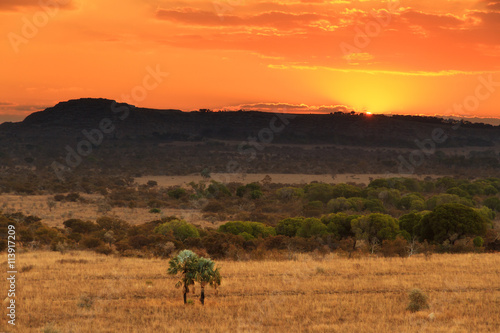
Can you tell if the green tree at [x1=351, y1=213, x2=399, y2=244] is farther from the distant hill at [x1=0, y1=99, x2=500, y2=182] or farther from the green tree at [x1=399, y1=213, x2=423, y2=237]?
the distant hill at [x1=0, y1=99, x2=500, y2=182]

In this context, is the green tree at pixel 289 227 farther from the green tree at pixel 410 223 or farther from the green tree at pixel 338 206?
the green tree at pixel 338 206

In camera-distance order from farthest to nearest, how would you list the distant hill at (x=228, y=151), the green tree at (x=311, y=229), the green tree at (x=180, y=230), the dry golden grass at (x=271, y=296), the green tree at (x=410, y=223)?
the distant hill at (x=228, y=151) < the green tree at (x=410, y=223) < the green tree at (x=311, y=229) < the green tree at (x=180, y=230) < the dry golden grass at (x=271, y=296)

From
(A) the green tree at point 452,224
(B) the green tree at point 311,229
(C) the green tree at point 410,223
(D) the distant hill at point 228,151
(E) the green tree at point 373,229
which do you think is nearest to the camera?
(A) the green tree at point 452,224

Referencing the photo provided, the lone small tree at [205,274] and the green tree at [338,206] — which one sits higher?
the green tree at [338,206]

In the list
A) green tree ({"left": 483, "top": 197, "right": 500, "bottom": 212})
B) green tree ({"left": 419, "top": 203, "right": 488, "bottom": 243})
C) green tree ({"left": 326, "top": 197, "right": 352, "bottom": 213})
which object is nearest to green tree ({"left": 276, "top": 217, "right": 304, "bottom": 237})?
green tree ({"left": 419, "top": 203, "right": 488, "bottom": 243})

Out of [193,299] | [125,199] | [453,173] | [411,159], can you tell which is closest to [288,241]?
[193,299]

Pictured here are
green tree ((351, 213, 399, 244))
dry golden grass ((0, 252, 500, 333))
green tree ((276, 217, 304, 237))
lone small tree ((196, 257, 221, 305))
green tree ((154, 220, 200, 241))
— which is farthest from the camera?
green tree ((276, 217, 304, 237))

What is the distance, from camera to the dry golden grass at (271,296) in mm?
16688

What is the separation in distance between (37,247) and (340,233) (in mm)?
17923

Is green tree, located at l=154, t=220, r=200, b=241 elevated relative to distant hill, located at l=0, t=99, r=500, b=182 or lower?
lower

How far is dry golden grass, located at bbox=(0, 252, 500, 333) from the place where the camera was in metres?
16.7

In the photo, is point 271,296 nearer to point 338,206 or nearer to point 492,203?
point 338,206

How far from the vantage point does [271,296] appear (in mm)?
20141

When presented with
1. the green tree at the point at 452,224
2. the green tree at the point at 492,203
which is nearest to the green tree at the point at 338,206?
the green tree at the point at 492,203
